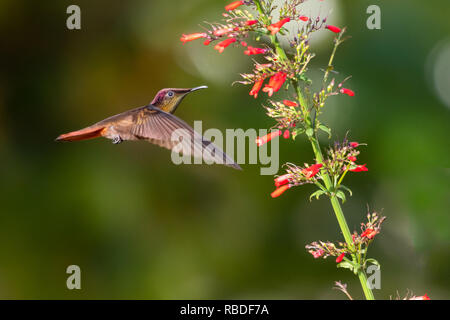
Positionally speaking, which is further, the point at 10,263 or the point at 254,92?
the point at 10,263

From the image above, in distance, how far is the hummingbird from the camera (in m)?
1.74

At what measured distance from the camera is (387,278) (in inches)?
188

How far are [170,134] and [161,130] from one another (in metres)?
0.06

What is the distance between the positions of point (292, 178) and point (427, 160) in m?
3.23

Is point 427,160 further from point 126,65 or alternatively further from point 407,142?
point 126,65

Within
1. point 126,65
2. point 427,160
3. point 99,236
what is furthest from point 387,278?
point 126,65

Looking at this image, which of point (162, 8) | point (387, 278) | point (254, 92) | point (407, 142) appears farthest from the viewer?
point (162, 8)

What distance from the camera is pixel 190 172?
5094 mm

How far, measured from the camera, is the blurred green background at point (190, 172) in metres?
4.62

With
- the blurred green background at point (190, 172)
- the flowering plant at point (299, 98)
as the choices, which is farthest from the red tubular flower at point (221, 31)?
the blurred green background at point (190, 172)

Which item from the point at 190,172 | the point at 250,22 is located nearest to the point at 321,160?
the point at 250,22

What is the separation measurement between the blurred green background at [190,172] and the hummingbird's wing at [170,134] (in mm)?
2567

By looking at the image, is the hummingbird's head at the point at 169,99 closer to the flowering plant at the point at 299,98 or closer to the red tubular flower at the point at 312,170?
the flowering plant at the point at 299,98

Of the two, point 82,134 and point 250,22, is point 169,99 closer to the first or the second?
point 82,134
